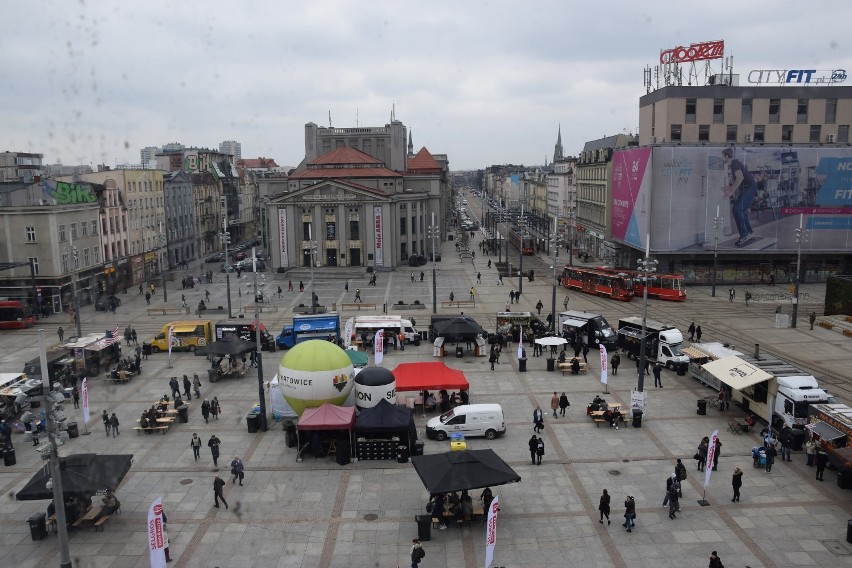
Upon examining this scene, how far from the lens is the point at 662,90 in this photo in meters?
69.4

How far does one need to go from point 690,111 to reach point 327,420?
5847 cm

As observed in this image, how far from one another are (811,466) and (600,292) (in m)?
37.1

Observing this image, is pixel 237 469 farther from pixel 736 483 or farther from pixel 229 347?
pixel 736 483

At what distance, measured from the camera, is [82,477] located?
64.6 ft

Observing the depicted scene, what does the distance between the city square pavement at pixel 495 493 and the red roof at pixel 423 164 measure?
8863 cm

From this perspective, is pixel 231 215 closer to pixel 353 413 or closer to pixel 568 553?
pixel 353 413

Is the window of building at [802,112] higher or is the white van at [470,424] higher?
the window of building at [802,112]

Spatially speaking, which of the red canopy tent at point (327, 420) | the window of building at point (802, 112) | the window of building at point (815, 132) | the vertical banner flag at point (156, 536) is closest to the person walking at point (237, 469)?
the red canopy tent at point (327, 420)

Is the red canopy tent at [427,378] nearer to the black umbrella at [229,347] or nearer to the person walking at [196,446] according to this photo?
the person walking at [196,446]

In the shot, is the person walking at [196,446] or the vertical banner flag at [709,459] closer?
the vertical banner flag at [709,459]

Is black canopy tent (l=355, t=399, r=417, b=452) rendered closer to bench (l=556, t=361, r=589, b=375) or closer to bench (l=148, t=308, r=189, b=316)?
bench (l=556, t=361, r=589, b=375)

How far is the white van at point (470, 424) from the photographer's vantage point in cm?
2653

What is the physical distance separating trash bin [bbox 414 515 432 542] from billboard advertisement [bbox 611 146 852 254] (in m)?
50.7

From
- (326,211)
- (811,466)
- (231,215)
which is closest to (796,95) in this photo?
(326,211)
